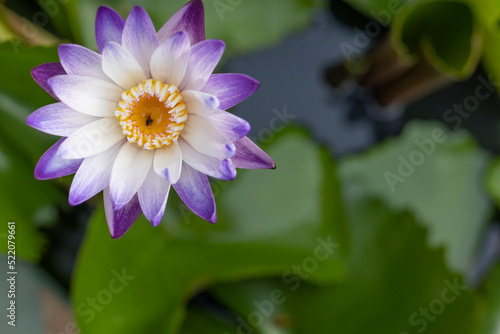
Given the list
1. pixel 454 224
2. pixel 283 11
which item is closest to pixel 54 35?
pixel 283 11

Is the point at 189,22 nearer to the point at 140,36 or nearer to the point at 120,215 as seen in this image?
the point at 140,36

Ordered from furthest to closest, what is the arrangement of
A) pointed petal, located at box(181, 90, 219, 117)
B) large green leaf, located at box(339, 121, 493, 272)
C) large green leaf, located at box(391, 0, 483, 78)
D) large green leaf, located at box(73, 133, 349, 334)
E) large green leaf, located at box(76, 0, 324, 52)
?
large green leaf, located at box(339, 121, 493, 272)
large green leaf, located at box(76, 0, 324, 52)
large green leaf, located at box(391, 0, 483, 78)
large green leaf, located at box(73, 133, 349, 334)
pointed petal, located at box(181, 90, 219, 117)

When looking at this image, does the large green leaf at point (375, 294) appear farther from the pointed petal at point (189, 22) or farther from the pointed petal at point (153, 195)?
the pointed petal at point (189, 22)

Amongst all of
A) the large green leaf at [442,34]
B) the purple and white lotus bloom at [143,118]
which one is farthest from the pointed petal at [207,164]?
the large green leaf at [442,34]

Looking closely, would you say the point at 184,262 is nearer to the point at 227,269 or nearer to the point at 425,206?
the point at 227,269

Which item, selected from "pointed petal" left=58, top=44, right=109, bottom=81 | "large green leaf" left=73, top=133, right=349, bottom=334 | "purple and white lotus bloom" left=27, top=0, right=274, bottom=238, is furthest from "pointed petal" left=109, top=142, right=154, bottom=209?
"large green leaf" left=73, top=133, right=349, bottom=334

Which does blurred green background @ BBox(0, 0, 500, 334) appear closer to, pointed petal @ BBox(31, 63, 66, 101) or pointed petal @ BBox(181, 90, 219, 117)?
pointed petal @ BBox(31, 63, 66, 101)
